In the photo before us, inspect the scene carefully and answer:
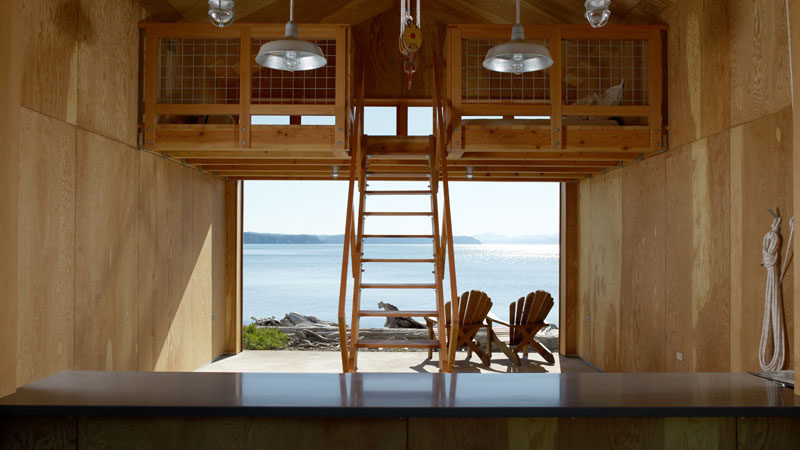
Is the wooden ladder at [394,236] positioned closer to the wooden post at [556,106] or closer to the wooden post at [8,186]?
the wooden post at [556,106]

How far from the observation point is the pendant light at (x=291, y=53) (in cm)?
404

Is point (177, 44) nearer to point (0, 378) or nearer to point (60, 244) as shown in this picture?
point (60, 244)

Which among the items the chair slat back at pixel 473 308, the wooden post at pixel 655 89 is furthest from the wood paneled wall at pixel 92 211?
the wooden post at pixel 655 89

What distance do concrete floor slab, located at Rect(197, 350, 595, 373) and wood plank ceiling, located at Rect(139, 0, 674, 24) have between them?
3.85 m

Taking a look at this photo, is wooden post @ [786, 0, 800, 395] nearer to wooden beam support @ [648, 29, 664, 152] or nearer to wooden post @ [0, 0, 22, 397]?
wooden post @ [0, 0, 22, 397]

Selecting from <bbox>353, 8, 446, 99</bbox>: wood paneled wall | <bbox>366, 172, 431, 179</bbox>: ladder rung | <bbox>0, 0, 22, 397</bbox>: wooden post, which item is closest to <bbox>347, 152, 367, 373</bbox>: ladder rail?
<bbox>366, 172, 431, 179</bbox>: ladder rung

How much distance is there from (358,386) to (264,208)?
35701mm

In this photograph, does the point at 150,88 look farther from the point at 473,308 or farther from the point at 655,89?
the point at 655,89

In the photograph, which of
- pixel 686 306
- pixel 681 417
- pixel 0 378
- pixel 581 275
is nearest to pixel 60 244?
pixel 0 378

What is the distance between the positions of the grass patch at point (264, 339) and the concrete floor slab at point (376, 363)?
1127mm

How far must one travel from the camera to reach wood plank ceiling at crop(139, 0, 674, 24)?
5707 mm

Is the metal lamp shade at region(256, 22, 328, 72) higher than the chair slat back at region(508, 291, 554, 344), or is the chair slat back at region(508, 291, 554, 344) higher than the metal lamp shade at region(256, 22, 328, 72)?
the metal lamp shade at region(256, 22, 328, 72)

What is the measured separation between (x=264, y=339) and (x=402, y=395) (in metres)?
8.09

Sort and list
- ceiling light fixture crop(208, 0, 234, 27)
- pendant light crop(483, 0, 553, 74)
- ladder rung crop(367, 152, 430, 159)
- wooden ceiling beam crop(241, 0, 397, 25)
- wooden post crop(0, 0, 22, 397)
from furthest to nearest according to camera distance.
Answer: wooden ceiling beam crop(241, 0, 397, 25)
ladder rung crop(367, 152, 430, 159)
pendant light crop(483, 0, 553, 74)
ceiling light fixture crop(208, 0, 234, 27)
wooden post crop(0, 0, 22, 397)
